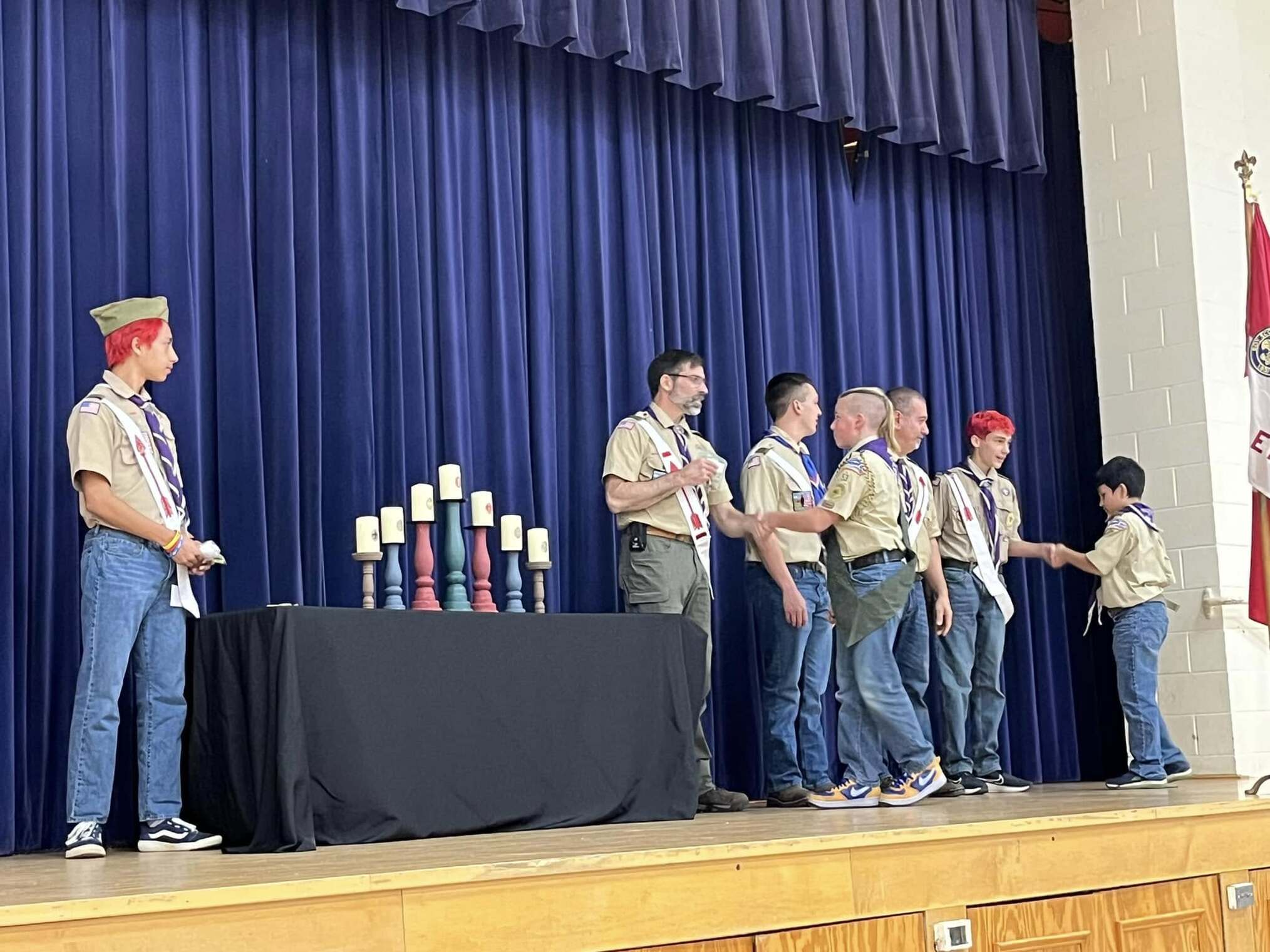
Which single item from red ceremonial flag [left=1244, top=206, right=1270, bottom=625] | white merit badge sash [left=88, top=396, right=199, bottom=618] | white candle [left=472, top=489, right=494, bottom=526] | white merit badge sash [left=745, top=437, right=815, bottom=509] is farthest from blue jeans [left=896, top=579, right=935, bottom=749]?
white merit badge sash [left=88, top=396, right=199, bottom=618]

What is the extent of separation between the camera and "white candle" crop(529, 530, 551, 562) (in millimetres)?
4785

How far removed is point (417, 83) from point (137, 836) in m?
2.62

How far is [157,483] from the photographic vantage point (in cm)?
400

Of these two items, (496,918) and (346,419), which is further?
(346,419)

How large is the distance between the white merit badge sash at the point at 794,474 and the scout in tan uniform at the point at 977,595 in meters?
0.82

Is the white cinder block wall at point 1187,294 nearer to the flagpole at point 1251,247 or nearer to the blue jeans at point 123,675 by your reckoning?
the flagpole at point 1251,247

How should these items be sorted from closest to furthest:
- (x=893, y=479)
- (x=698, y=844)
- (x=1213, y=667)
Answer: (x=698, y=844) → (x=893, y=479) → (x=1213, y=667)

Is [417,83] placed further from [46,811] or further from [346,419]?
[46,811]

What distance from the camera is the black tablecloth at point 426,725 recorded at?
12.4 feet

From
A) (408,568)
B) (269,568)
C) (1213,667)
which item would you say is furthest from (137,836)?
(1213,667)

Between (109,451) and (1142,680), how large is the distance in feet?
13.2

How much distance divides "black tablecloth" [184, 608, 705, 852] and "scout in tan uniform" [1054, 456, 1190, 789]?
2.34 metres

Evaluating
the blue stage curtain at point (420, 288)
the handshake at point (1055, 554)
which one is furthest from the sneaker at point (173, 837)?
the handshake at point (1055, 554)

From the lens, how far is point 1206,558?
6762 millimetres
